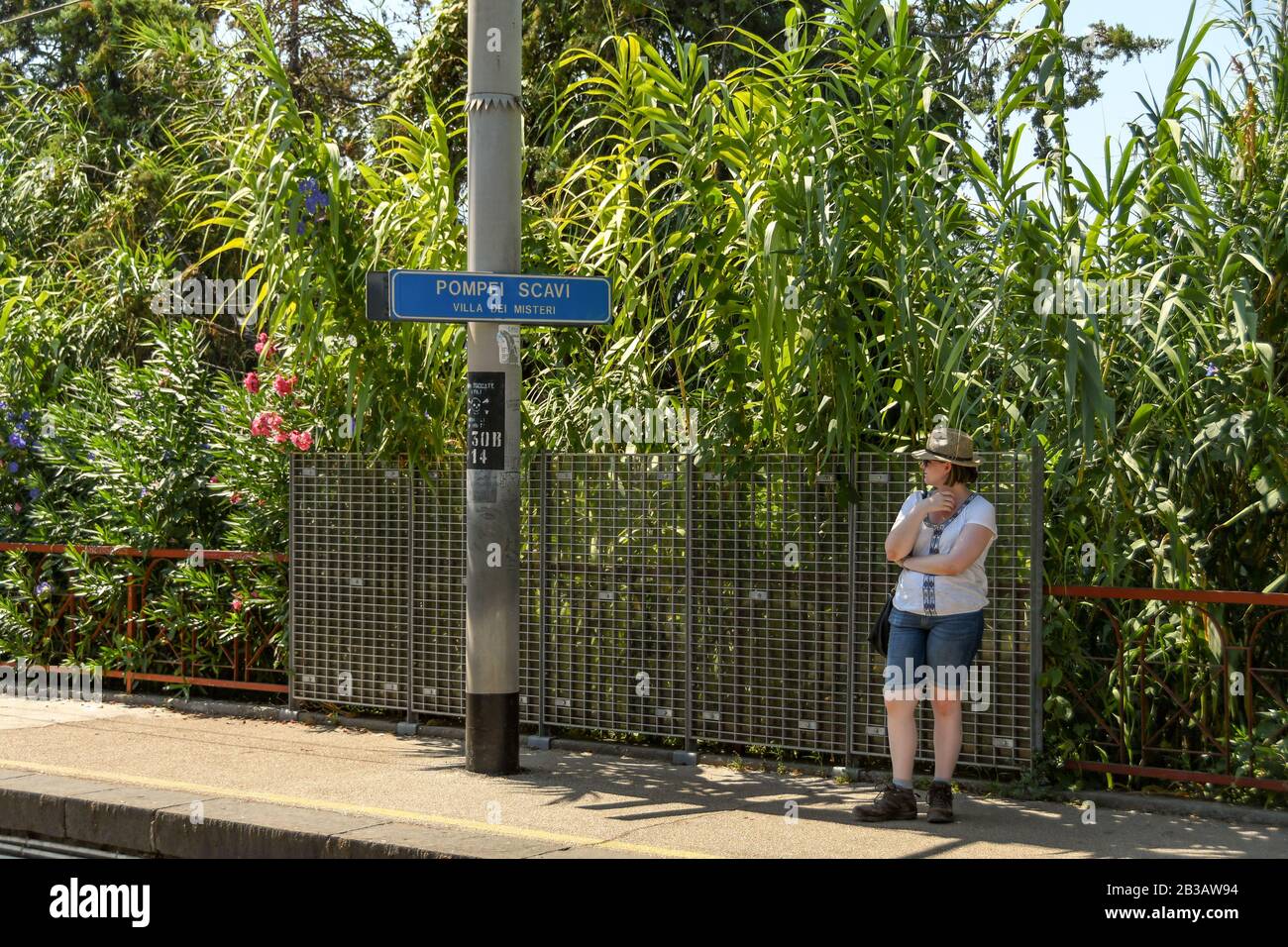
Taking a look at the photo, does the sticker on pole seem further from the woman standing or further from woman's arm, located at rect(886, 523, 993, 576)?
woman's arm, located at rect(886, 523, 993, 576)

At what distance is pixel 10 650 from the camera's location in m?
12.0

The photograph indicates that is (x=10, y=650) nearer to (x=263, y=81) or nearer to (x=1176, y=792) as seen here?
A: (x=263, y=81)

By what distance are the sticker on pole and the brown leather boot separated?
2.65 metres

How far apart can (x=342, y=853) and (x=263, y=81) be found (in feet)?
17.7

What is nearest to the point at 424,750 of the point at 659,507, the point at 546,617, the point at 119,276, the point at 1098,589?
the point at 546,617

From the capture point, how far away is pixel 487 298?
7.83 metres

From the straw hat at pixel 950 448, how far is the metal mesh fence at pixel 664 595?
1.48 ft

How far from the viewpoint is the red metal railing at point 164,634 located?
10.5 m

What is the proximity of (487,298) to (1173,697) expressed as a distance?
157 inches
